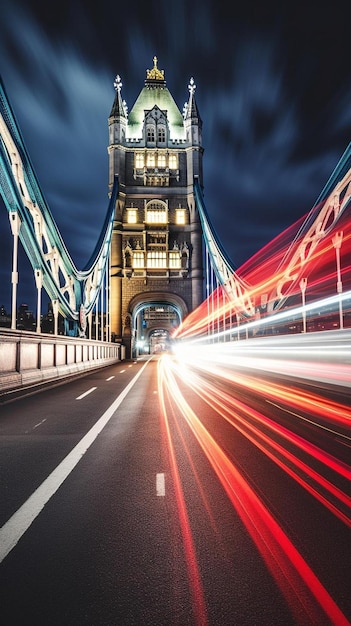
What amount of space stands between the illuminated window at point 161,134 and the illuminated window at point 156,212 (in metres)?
9.88

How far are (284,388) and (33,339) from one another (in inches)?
308

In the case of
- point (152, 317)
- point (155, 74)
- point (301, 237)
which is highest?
point (155, 74)

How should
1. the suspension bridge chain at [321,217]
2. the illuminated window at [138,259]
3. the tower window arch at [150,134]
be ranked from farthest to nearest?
the tower window arch at [150,134]
the illuminated window at [138,259]
the suspension bridge chain at [321,217]

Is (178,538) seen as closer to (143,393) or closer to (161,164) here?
(143,393)

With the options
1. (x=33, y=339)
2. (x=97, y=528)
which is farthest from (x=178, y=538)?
(x=33, y=339)

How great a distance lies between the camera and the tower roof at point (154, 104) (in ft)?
200

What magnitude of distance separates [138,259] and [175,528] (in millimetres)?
51317

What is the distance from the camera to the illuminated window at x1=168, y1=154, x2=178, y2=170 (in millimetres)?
57562

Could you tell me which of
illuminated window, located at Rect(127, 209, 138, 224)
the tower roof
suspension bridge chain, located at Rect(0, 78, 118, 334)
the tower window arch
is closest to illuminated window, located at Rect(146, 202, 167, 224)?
illuminated window, located at Rect(127, 209, 138, 224)

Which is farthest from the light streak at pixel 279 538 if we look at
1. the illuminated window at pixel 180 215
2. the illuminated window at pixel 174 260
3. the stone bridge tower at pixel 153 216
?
the illuminated window at pixel 180 215

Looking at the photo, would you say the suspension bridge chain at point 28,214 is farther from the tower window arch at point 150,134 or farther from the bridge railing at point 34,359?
the tower window arch at point 150,134

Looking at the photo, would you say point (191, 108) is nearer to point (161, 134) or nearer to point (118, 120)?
point (161, 134)

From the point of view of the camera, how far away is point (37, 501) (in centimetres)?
354

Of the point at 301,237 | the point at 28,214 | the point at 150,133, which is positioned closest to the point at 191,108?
the point at 150,133
